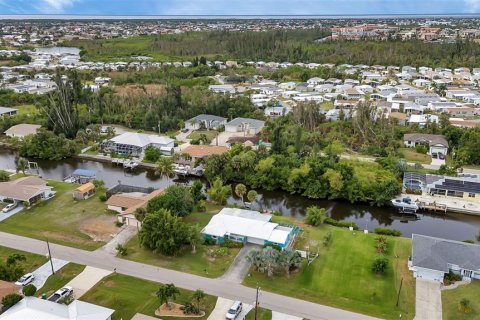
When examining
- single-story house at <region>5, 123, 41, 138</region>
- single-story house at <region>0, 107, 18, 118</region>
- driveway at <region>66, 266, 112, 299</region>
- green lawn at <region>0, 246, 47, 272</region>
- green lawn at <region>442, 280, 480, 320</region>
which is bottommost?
green lawn at <region>442, 280, 480, 320</region>

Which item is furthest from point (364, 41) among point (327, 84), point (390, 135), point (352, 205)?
point (352, 205)

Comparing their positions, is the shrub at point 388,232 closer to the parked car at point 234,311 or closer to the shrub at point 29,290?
the parked car at point 234,311

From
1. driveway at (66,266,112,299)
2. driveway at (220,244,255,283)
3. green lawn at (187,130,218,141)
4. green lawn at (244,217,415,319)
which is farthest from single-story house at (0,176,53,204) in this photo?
green lawn at (187,130,218,141)

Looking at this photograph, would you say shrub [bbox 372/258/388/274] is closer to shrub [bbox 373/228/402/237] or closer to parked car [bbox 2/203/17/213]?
shrub [bbox 373/228/402/237]

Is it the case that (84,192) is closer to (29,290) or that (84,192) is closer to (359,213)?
(29,290)

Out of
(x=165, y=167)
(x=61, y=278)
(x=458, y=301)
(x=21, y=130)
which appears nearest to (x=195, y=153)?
(x=165, y=167)

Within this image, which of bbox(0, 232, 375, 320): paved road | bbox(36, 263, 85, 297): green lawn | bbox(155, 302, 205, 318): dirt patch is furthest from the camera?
bbox(36, 263, 85, 297): green lawn

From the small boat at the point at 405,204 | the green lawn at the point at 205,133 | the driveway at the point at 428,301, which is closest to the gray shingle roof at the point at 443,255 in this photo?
the driveway at the point at 428,301
